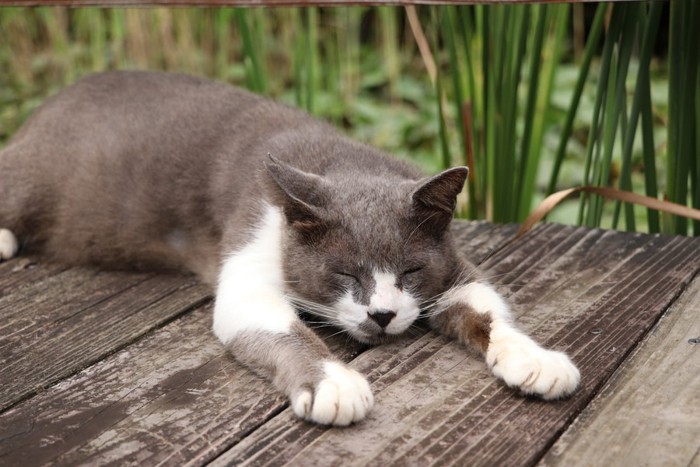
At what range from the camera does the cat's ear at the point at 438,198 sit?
7.09 ft

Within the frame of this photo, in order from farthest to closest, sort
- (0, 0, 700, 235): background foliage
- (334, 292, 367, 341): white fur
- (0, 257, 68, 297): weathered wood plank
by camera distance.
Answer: (0, 0, 700, 235): background foliage
(0, 257, 68, 297): weathered wood plank
(334, 292, 367, 341): white fur

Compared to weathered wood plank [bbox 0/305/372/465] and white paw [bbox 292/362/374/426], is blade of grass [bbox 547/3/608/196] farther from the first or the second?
white paw [bbox 292/362/374/426]

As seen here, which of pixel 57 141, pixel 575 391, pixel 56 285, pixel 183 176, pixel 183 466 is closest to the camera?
pixel 183 466

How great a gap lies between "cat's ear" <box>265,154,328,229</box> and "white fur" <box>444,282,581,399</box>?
0.43 m

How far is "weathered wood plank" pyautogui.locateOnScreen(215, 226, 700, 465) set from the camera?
166 centimetres

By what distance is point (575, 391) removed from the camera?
184cm

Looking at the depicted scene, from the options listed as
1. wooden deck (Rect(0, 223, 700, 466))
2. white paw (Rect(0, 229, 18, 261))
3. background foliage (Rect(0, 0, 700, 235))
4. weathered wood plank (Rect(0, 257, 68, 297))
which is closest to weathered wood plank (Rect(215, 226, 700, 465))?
wooden deck (Rect(0, 223, 700, 466))

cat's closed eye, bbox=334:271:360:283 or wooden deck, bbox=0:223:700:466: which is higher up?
cat's closed eye, bbox=334:271:360:283

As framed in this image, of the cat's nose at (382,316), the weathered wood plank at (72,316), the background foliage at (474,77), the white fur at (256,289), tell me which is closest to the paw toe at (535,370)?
the cat's nose at (382,316)

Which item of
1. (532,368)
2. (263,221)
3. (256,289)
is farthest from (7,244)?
(532,368)

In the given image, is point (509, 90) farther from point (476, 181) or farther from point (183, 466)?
point (183, 466)

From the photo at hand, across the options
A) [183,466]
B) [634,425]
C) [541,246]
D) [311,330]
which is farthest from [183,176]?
[634,425]

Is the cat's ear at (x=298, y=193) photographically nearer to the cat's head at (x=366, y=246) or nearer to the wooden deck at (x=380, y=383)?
the cat's head at (x=366, y=246)

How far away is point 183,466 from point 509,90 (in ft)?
6.03
